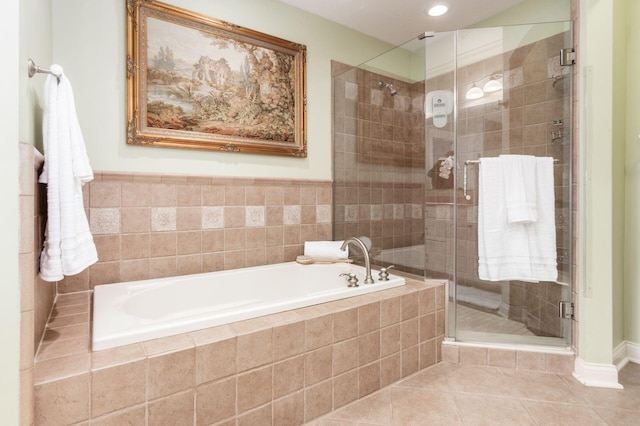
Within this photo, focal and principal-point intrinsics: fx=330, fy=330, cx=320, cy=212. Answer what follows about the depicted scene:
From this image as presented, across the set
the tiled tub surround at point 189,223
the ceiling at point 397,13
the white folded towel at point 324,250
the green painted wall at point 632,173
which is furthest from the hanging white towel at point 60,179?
the green painted wall at point 632,173

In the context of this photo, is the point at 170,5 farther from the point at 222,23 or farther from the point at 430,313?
the point at 430,313

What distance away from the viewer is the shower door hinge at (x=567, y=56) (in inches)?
75.4

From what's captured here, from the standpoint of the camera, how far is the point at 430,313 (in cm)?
196

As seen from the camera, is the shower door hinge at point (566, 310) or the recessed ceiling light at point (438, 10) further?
the recessed ceiling light at point (438, 10)

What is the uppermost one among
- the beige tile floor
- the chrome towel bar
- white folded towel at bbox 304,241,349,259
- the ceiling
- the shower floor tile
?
the ceiling

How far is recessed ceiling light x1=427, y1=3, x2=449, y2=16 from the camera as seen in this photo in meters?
2.60

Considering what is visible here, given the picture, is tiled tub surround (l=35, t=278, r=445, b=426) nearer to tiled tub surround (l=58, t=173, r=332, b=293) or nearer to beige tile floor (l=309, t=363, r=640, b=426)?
beige tile floor (l=309, t=363, r=640, b=426)

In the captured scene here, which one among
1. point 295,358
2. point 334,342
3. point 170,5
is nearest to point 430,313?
point 334,342

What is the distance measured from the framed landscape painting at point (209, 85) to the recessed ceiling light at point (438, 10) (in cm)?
108

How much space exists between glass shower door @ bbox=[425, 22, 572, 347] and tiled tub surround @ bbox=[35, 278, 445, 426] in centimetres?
41

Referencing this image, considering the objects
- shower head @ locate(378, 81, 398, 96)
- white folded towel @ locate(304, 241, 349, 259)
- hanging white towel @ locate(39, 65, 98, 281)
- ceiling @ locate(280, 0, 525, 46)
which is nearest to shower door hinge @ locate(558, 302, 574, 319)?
white folded towel @ locate(304, 241, 349, 259)

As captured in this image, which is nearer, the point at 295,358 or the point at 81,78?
the point at 295,358

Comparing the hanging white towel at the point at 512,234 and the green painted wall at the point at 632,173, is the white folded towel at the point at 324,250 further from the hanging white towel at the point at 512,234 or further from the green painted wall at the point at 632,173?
the green painted wall at the point at 632,173

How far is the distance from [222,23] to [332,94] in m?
0.98
